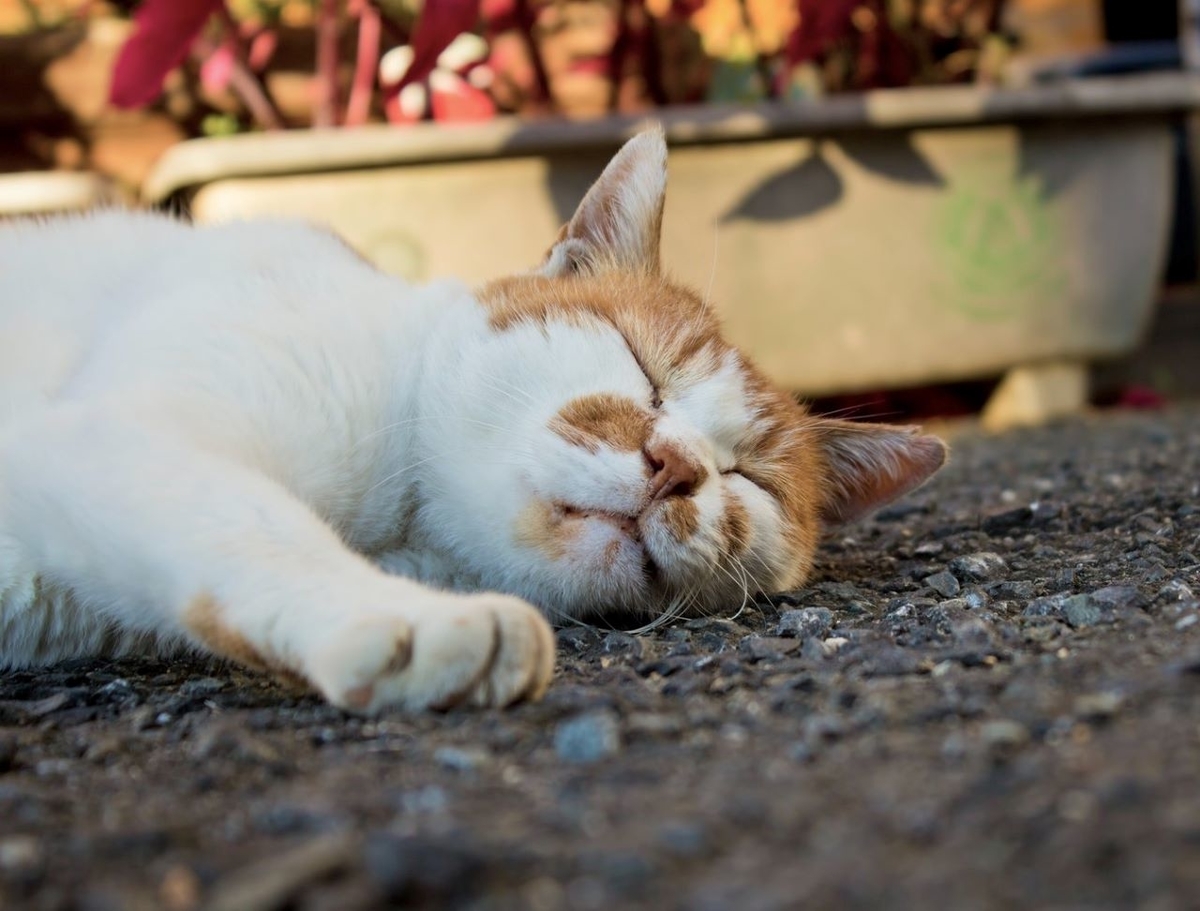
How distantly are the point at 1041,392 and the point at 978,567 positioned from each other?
242 centimetres

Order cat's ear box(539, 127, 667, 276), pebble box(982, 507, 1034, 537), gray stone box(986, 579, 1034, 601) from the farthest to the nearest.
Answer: pebble box(982, 507, 1034, 537) < cat's ear box(539, 127, 667, 276) < gray stone box(986, 579, 1034, 601)

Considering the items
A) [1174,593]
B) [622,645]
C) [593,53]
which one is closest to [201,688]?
[622,645]

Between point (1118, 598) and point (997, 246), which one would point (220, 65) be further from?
point (1118, 598)

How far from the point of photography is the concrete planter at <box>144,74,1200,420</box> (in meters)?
3.28

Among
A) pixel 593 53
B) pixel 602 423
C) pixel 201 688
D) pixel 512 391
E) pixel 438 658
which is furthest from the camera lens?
pixel 593 53

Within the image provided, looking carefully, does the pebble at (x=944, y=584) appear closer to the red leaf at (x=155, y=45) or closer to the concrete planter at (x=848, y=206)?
the concrete planter at (x=848, y=206)

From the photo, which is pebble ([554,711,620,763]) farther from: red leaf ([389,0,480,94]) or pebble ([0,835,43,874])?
red leaf ([389,0,480,94])

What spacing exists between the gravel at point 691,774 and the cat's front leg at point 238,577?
0.18 ft

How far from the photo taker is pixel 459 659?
1.13 meters

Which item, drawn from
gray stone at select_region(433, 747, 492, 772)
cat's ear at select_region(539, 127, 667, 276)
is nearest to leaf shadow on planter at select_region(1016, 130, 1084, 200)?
cat's ear at select_region(539, 127, 667, 276)

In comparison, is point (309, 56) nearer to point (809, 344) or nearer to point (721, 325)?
point (809, 344)

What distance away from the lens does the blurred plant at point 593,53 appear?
3.55 meters

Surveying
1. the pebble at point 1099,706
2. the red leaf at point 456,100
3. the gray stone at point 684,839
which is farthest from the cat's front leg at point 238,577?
the red leaf at point 456,100

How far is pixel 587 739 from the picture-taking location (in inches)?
41.4
